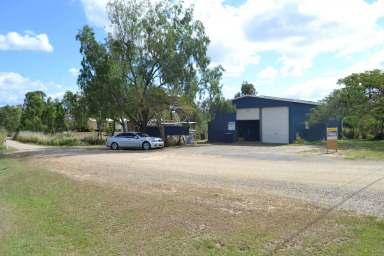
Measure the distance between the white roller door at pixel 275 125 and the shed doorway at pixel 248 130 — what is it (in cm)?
266

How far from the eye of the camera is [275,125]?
36281 millimetres

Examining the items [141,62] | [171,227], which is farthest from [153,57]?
[171,227]

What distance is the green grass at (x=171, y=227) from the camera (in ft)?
21.0

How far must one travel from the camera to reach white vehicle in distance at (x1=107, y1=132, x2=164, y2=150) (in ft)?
101

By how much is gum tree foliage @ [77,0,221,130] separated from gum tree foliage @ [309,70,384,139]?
35.2 feet

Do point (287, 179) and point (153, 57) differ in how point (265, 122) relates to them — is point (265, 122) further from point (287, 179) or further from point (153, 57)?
point (287, 179)

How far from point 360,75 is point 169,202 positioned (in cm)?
2832

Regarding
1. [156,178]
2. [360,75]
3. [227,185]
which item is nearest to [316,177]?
[227,185]

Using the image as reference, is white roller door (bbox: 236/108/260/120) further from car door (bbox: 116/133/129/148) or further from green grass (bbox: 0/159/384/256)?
green grass (bbox: 0/159/384/256)

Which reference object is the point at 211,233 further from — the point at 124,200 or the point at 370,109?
the point at 370,109

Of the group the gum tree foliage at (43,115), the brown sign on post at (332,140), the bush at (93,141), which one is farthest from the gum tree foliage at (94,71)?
the gum tree foliage at (43,115)

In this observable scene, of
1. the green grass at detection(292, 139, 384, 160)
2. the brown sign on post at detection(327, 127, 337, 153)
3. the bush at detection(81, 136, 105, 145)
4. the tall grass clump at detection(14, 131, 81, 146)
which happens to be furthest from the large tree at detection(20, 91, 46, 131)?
the brown sign on post at detection(327, 127, 337, 153)

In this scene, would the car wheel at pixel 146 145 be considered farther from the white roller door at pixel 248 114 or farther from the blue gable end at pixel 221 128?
the white roller door at pixel 248 114

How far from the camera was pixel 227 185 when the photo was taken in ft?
37.7
